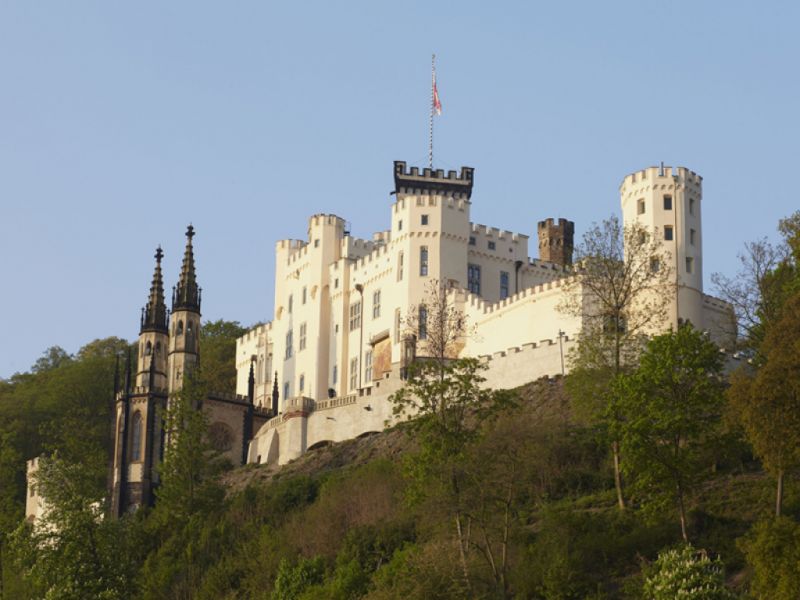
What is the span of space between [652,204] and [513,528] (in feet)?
88.6

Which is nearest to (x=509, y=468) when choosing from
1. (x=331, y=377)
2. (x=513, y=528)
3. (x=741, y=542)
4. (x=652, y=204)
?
(x=513, y=528)

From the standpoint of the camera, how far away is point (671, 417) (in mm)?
57156

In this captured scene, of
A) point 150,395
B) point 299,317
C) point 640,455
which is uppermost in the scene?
point 299,317

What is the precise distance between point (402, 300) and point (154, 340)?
525 inches

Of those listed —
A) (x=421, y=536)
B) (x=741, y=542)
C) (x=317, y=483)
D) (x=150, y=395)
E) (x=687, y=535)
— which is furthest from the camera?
(x=150, y=395)

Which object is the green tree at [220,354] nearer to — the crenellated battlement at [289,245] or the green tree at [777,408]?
the crenellated battlement at [289,245]

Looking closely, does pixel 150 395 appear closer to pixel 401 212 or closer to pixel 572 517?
pixel 401 212

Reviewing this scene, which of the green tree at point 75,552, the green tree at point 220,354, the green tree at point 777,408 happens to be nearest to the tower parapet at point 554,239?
the green tree at point 220,354

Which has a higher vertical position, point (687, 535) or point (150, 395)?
point (150, 395)

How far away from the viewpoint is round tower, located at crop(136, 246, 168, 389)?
9062cm

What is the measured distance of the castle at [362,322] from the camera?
82.3 meters

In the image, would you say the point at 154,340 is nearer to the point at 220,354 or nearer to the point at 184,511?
the point at 184,511

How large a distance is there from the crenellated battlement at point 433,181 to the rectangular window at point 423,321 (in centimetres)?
2015

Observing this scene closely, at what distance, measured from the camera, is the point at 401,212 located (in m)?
94.8
